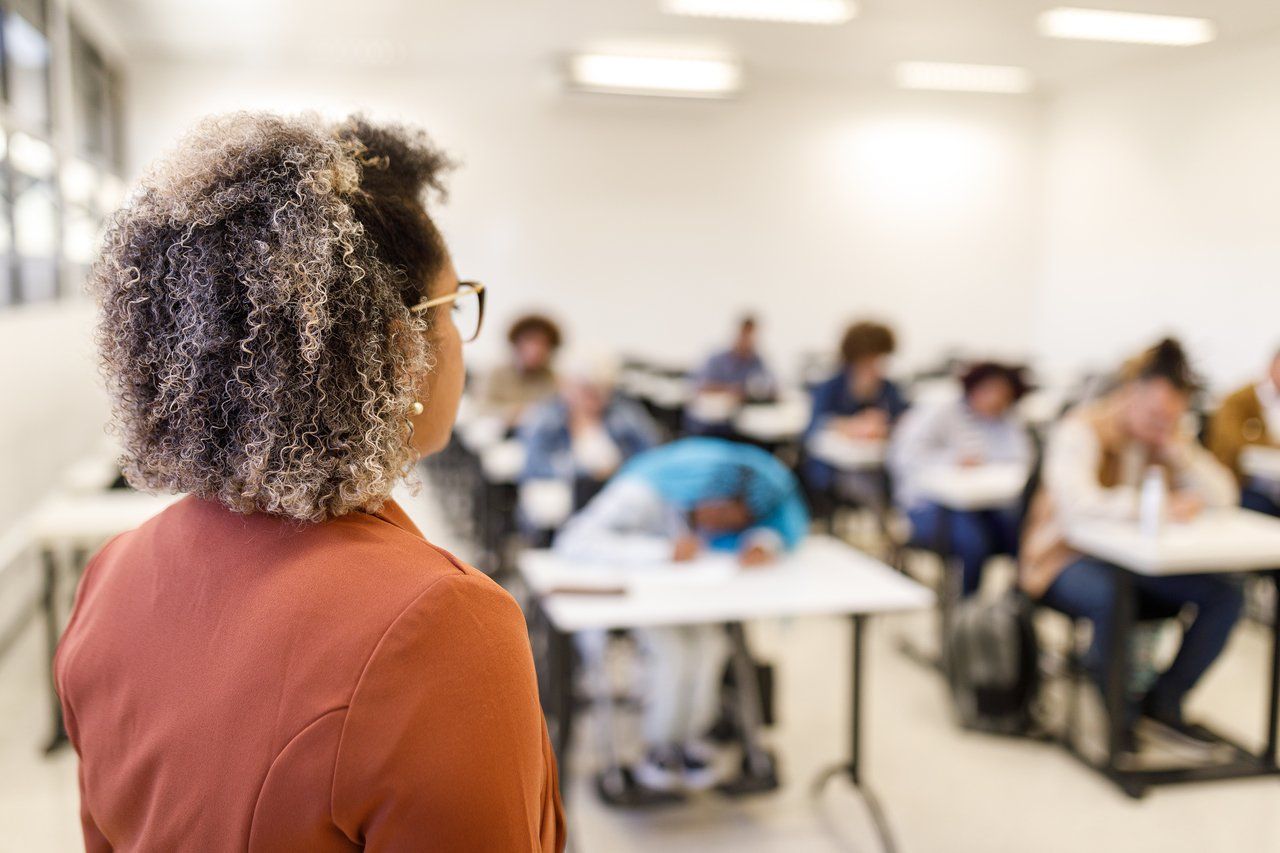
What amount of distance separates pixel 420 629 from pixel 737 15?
630 centimetres

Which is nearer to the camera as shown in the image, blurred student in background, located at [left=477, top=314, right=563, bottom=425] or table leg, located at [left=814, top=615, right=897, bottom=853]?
table leg, located at [left=814, top=615, right=897, bottom=853]

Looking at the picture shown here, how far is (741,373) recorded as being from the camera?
23.1ft

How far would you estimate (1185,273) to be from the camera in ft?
9.52

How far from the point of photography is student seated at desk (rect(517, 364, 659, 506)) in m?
4.27

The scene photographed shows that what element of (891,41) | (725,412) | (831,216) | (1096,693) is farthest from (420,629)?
(831,216)

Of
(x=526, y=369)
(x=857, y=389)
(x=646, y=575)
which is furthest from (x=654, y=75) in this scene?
(x=646, y=575)

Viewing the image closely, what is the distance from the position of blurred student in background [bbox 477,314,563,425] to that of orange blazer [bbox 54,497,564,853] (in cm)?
531

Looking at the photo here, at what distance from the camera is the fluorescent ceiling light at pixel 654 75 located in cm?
777

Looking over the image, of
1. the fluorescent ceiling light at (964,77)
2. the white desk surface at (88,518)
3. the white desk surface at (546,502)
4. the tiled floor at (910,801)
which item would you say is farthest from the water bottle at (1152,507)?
the fluorescent ceiling light at (964,77)

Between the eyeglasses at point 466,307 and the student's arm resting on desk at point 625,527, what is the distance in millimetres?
1929

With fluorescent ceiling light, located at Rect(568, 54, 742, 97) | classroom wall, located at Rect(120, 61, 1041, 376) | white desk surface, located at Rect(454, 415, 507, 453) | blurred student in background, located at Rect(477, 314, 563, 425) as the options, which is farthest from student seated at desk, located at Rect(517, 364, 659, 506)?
fluorescent ceiling light, located at Rect(568, 54, 742, 97)

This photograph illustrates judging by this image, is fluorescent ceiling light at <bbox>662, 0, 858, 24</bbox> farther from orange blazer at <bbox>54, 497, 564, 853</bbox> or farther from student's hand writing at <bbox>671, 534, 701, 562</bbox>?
orange blazer at <bbox>54, 497, 564, 853</bbox>

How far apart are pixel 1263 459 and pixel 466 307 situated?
407 cm

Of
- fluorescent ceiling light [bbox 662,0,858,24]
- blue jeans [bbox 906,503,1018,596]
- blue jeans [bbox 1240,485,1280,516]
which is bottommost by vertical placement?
blue jeans [bbox 906,503,1018,596]
